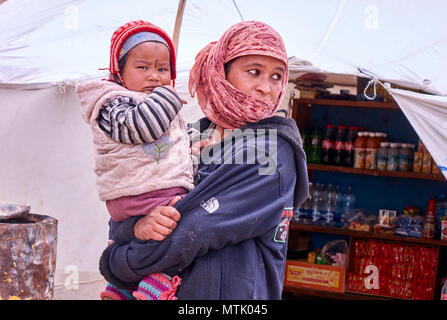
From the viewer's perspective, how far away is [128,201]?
62.1 inches

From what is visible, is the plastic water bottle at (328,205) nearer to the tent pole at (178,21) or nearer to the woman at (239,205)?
the tent pole at (178,21)

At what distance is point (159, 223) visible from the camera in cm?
148

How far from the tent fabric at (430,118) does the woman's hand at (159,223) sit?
214 cm

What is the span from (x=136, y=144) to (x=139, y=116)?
3.9 inches

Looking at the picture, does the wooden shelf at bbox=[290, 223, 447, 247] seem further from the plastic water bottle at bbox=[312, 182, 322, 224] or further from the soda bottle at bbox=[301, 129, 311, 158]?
the soda bottle at bbox=[301, 129, 311, 158]

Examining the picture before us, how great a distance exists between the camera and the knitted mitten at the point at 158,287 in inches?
59.5

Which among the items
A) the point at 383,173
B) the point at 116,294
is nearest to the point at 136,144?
the point at 116,294

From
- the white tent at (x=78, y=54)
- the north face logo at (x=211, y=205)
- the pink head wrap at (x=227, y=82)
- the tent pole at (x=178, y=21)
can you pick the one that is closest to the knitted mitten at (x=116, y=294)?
the north face logo at (x=211, y=205)

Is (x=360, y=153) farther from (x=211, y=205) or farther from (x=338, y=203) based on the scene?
(x=211, y=205)

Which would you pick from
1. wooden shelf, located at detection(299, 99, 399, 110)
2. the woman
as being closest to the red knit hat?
the woman

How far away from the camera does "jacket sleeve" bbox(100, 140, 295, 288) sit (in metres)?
1.44

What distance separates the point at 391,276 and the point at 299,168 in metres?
3.45

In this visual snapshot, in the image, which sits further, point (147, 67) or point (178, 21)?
point (178, 21)
